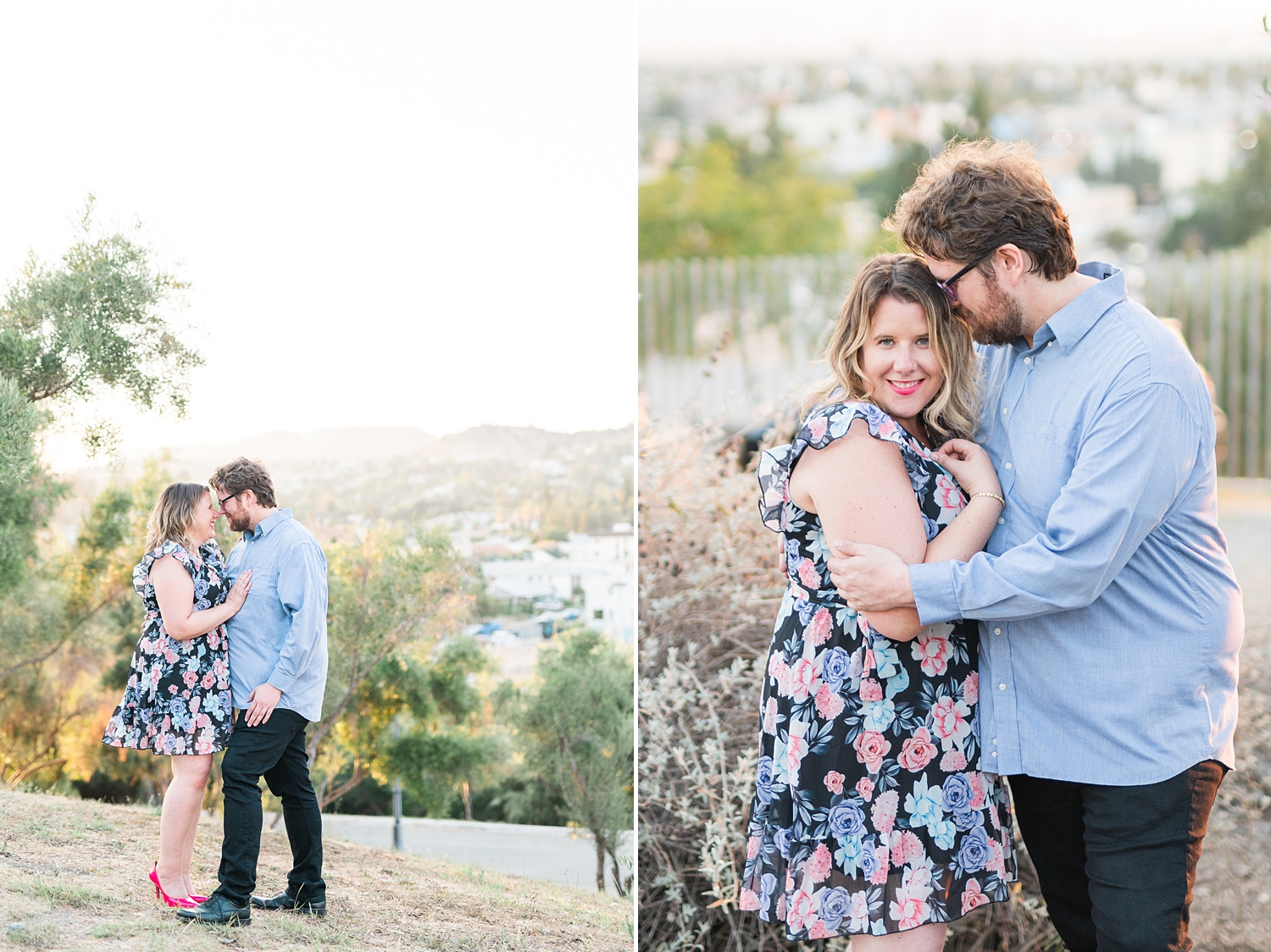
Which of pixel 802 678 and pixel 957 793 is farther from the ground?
pixel 802 678

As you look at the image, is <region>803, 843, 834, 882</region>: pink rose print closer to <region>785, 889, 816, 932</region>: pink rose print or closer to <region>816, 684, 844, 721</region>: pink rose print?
<region>785, 889, 816, 932</region>: pink rose print

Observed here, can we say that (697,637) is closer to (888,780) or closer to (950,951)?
(950,951)

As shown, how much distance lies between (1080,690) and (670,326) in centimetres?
1033

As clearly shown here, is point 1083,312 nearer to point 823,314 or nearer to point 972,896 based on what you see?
point 972,896

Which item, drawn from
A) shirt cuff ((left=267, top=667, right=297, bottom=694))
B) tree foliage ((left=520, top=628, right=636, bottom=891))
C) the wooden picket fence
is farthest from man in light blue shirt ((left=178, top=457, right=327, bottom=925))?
the wooden picket fence

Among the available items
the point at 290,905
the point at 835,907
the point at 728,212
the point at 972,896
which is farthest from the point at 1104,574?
the point at 728,212

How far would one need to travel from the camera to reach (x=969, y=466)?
73.9 inches

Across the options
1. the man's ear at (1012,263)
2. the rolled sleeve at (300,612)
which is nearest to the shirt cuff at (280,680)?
the rolled sleeve at (300,612)

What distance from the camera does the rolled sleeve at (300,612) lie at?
2.68 meters

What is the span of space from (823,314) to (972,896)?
9.76 metres

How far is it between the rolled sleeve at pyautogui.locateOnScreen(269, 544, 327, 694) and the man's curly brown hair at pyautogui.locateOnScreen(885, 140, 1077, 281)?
5.70 feet

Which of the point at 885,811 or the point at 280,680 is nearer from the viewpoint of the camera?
the point at 885,811

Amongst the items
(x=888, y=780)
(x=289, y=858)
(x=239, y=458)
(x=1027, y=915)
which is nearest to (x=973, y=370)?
(x=888, y=780)

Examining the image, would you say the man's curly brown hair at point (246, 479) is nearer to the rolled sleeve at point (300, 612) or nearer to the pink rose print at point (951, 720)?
the rolled sleeve at point (300, 612)
